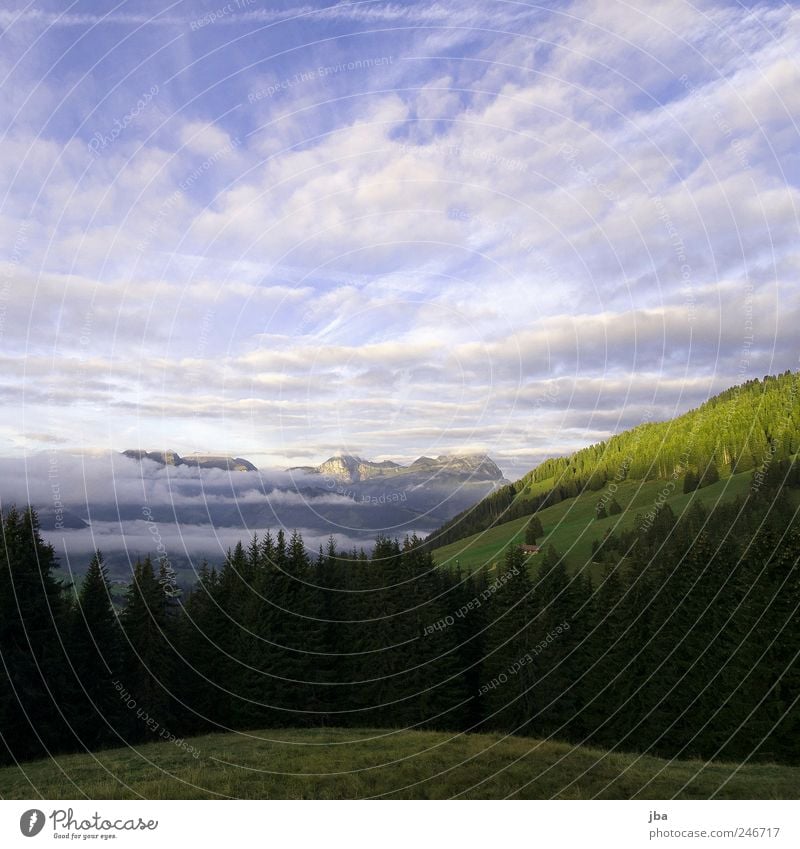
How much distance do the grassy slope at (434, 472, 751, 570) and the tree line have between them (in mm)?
59947

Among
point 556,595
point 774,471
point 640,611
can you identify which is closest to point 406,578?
point 556,595

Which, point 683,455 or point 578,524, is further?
point 578,524

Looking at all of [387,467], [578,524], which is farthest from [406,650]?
[578,524]

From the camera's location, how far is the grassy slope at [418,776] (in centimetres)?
1586

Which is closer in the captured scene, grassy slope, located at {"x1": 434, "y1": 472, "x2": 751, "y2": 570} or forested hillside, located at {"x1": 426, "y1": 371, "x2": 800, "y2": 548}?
grassy slope, located at {"x1": 434, "y1": 472, "x2": 751, "y2": 570}

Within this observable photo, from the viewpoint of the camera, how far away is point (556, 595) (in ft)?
194

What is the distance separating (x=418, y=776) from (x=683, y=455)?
139441mm

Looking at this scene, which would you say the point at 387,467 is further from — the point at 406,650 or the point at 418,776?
the point at 418,776

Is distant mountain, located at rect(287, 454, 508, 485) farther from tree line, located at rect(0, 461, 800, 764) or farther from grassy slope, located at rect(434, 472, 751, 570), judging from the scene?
grassy slope, located at rect(434, 472, 751, 570)

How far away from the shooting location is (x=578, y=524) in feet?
513

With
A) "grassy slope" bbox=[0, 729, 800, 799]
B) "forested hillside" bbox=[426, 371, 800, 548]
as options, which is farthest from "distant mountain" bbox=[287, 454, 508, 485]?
"forested hillside" bbox=[426, 371, 800, 548]

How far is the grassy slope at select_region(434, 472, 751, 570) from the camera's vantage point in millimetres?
129875

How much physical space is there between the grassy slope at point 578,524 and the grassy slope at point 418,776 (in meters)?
95.8

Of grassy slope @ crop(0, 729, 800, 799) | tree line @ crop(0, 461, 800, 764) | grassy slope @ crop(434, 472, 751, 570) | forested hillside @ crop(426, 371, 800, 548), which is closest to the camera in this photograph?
grassy slope @ crop(0, 729, 800, 799)
